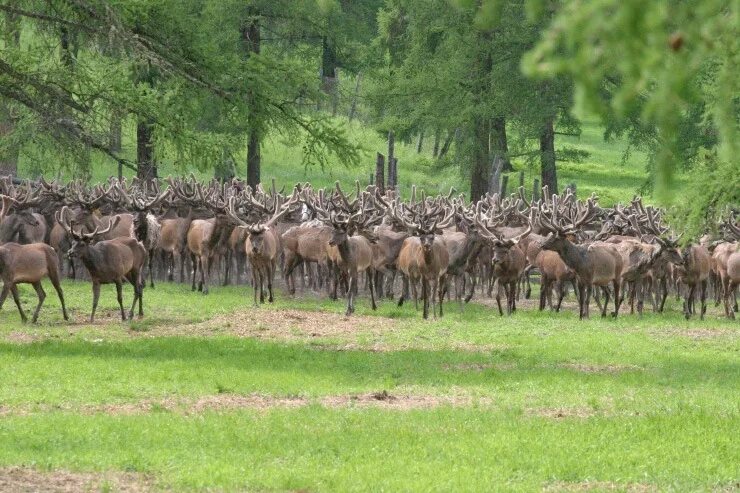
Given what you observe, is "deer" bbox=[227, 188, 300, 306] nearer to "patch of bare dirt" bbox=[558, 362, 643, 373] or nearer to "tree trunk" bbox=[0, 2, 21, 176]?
"tree trunk" bbox=[0, 2, 21, 176]

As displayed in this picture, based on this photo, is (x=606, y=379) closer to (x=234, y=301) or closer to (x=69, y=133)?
(x=69, y=133)

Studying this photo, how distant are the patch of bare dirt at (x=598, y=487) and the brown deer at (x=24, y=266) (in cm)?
1310

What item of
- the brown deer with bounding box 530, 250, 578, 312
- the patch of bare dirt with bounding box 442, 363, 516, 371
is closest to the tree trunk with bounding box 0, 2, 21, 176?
the patch of bare dirt with bounding box 442, 363, 516, 371

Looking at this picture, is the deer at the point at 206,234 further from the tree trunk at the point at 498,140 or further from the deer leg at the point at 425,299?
the tree trunk at the point at 498,140

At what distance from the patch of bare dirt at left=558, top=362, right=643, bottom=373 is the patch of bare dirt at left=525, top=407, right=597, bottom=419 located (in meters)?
3.39

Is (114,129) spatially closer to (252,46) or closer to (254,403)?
(254,403)

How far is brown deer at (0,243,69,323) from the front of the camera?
71.8ft

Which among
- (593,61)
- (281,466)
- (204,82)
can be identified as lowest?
(281,466)

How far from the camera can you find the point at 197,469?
10.9 m

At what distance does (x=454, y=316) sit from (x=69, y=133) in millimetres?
8062

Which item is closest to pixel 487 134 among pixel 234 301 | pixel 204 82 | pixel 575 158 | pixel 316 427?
pixel 575 158

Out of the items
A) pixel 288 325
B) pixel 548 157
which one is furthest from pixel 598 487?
pixel 548 157

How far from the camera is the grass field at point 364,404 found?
10969 millimetres

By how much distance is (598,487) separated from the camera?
1059cm
